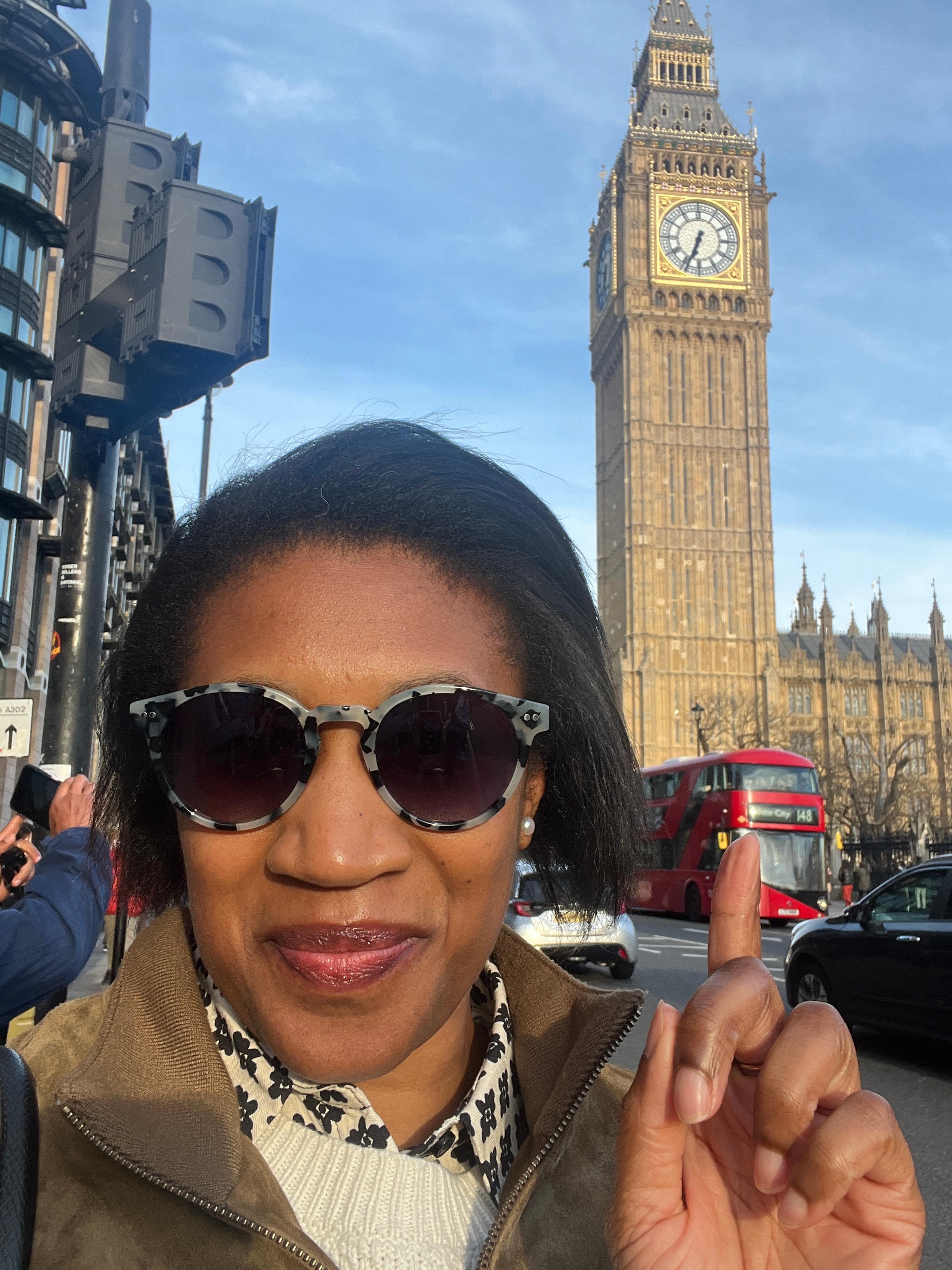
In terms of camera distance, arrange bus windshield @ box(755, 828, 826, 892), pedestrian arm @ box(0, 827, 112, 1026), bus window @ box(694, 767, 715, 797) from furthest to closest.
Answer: bus window @ box(694, 767, 715, 797) → bus windshield @ box(755, 828, 826, 892) → pedestrian arm @ box(0, 827, 112, 1026)

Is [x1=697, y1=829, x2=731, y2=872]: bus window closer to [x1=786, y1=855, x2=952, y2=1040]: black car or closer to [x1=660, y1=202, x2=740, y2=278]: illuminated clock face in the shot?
[x1=786, y1=855, x2=952, y2=1040]: black car

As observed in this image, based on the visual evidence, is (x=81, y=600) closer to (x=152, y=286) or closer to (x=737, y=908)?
(x=152, y=286)

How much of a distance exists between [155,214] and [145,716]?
126 inches

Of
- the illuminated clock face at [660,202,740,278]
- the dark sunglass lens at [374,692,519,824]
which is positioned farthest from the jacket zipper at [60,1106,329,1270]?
the illuminated clock face at [660,202,740,278]

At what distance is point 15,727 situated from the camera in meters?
7.83

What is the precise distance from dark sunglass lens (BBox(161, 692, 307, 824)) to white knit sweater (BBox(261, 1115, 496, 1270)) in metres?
0.36

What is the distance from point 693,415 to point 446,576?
66278 millimetres

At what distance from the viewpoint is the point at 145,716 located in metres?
1.22

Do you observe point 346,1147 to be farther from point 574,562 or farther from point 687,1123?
point 574,562

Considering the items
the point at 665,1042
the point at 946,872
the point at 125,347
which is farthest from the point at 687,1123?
the point at 946,872

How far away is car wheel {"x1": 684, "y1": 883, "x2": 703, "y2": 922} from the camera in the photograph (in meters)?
21.0

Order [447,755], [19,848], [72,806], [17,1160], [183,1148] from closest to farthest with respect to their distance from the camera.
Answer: [17,1160]
[183,1148]
[447,755]
[72,806]
[19,848]

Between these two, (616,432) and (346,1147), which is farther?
(616,432)

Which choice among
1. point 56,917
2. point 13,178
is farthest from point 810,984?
point 13,178
